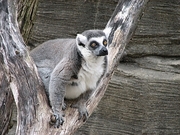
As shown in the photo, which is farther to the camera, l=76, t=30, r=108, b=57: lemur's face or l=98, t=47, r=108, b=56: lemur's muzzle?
l=76, t=30, r=108, b=57: lemur's face

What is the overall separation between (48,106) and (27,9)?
1422 mm

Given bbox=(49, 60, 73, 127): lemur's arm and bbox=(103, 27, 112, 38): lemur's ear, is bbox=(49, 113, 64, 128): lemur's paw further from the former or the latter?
bbox=(103, 27, 112, 38): lemur's ear

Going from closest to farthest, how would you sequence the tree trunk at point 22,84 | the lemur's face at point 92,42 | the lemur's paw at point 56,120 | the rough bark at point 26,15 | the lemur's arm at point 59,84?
the tree trunk at point 22,84 → the lemur's paw at point 56,120 → the lemur's arm at point 59,84 → the lemur's face at point 92,42 → the rough bark at point 26,15

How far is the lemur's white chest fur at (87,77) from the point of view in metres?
5.30

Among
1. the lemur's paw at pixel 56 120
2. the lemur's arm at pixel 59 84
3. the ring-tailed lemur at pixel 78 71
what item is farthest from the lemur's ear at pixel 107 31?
the lemur's paw at pixel 56 120

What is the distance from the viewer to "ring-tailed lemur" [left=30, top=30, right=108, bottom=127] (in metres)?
5.18

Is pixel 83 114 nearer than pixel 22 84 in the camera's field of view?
No

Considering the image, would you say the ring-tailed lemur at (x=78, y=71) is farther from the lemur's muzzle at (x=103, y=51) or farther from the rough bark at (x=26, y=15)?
the rough bark at (x=26, y=15)

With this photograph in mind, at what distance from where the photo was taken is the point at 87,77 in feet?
17.5

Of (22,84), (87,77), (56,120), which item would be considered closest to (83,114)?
(87,77)

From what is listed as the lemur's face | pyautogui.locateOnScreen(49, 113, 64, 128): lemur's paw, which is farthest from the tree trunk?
the lemur's face

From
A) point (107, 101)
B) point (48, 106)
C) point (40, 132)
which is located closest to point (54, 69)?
point (48, 106)

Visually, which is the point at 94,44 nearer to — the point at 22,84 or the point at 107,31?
the point at 107,31

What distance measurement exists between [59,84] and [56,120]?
0.52 meters
